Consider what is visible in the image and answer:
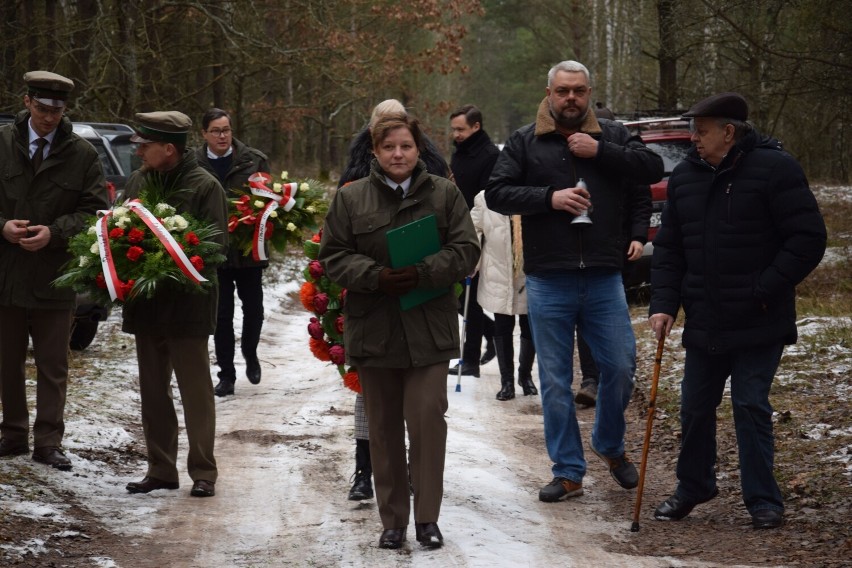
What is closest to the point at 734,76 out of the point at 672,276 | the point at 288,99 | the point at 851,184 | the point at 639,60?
the point at 851,184

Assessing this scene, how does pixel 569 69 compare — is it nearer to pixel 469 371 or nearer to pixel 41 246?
pixel 41 246

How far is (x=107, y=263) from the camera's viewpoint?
6.61m

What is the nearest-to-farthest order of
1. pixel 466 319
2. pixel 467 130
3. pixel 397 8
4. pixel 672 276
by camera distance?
pixel 672 276
pixel 467 130
pixel 466 319
pixel 397 8

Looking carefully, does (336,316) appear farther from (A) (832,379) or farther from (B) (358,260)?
(A) (832,379)

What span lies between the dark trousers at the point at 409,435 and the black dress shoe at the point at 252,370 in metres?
4.86

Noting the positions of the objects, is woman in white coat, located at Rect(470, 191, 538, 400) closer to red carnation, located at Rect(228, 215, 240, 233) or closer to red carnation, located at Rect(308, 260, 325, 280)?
red carnation, located at Rect(228, 215, 240, 233)

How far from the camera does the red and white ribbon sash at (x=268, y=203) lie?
9.55m

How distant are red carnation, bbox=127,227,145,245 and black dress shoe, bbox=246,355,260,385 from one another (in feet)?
13.6

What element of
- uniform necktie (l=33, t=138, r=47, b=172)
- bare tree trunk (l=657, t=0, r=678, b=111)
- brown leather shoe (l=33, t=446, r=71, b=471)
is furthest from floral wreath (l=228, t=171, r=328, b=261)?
bare tree trunk (l=657, t=0, r=678, b=111)

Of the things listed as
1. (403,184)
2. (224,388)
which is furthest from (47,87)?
(224,388)

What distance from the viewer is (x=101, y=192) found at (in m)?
7.50

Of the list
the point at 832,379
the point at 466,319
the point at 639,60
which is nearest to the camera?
the point at 832,379

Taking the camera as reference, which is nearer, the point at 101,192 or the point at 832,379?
the point at 101,192

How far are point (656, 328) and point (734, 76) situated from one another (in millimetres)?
22795
